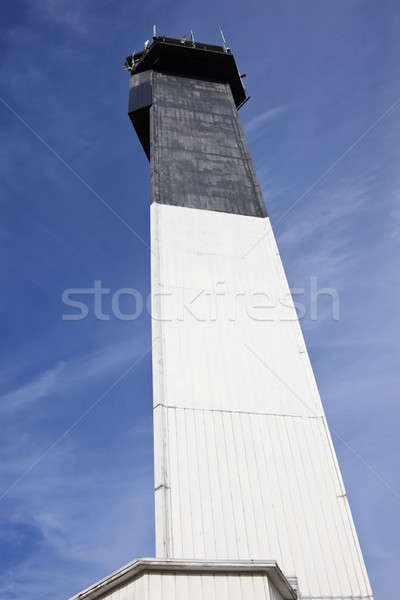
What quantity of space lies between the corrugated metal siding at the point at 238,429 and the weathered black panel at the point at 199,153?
2132mm

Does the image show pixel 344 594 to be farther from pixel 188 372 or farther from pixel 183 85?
pixel 183 85

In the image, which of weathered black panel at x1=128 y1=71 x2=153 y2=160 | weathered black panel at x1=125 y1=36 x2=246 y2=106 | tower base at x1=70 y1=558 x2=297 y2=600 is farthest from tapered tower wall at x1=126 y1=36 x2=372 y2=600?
weathered black panel at x1=125 y1=36 x2=246 y2=106

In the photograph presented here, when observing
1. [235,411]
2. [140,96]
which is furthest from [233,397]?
[140,96]

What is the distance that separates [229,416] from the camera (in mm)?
14391

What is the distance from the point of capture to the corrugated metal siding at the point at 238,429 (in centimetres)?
1219

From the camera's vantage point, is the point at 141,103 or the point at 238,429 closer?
the point at 238,429

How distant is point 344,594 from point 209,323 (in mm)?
8667

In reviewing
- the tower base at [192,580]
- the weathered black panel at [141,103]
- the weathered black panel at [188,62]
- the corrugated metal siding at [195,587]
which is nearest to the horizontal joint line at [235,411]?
the tower base at [192,580]

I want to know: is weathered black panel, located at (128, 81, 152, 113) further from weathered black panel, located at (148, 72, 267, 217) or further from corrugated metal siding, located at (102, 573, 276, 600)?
corrugated metal siding, located at (102, 573, 276, 600)

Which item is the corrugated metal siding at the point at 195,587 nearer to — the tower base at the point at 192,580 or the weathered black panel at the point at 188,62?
the tower base at the point at 192,580

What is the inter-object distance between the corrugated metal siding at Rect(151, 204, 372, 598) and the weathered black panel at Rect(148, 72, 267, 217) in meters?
2.13

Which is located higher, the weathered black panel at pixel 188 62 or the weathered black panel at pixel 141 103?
the weathered black panel at pixel 188 62

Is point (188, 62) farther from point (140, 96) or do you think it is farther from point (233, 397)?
point (233, 397)

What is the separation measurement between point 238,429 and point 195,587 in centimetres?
541
